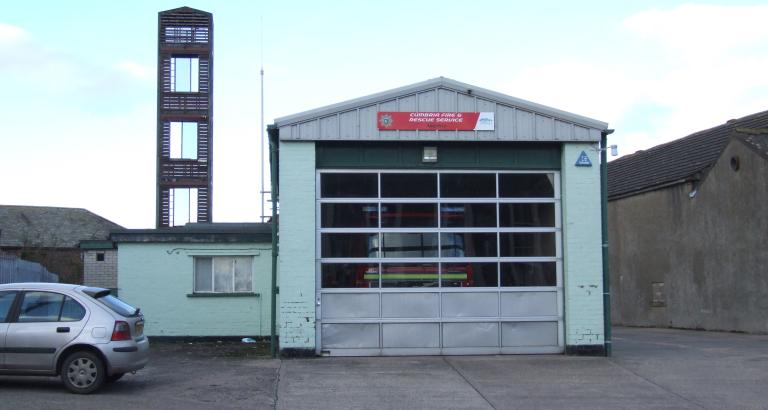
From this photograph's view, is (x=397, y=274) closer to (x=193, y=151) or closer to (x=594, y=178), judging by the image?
(x=594, y=178)

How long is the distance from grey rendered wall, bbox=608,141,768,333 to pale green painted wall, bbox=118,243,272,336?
12.4 meters

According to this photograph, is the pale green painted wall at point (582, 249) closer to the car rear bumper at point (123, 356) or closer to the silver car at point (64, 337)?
the car rear bumper at point (123, 356)

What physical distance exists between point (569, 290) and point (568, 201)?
167 centimetres

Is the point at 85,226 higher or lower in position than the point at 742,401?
higher

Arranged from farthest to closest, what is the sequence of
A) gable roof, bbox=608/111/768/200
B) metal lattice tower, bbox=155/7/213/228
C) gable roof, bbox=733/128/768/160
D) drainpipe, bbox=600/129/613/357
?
metal lattice tower, bbox=155/7/213/228 < gable roof, bbox=608/111/768/200 < gable roof, bbox=733/128/768/160 < drainpipe, bbox=600/129/613/357

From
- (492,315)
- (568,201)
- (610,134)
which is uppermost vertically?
(610,134)

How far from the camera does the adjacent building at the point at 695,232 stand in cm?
2098

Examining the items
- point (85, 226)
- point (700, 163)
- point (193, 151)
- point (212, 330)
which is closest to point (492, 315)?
point (212, 330)

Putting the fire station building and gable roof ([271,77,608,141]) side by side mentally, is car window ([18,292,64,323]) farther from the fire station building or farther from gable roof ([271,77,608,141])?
gable roof ([271,77,608,141])

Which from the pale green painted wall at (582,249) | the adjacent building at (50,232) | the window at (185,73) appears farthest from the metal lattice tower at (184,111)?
the pale green painted wall at (582,249)

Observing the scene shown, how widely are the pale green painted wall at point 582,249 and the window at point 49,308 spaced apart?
866 cm

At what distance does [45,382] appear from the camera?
455 inches

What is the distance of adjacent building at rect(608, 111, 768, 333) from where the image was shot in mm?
20984

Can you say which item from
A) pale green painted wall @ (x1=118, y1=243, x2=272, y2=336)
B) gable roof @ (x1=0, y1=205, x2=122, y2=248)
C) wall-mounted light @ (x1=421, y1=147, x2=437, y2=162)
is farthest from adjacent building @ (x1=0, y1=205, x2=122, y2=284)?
wall-mounted light @ (x1=421, y1=147, x2=437, y2=162)
